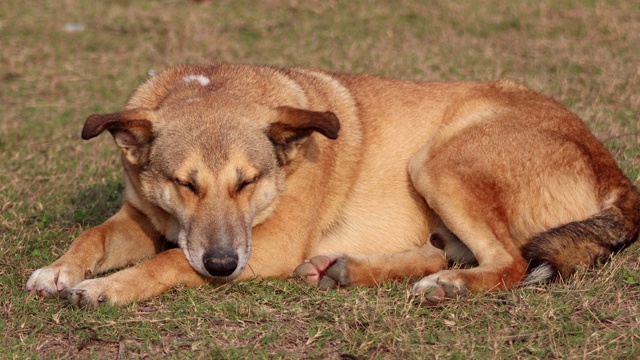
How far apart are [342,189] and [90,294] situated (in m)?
1.78

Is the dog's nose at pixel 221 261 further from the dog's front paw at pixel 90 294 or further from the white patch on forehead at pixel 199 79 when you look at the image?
the white patch on forehead at pixel 199 79

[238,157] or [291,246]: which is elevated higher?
[238,157]

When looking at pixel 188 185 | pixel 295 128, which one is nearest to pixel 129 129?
pixel 188 185

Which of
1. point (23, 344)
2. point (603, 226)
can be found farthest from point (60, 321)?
point (603, 226)

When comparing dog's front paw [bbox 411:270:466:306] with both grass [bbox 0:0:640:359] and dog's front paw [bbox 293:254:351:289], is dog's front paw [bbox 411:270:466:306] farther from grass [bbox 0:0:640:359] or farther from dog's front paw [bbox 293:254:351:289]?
dog's front paw [bbox 293:254:351:289]

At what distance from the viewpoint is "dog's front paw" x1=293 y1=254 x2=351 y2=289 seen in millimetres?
4867

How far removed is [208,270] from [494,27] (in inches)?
281

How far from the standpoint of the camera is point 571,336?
411 centimetres

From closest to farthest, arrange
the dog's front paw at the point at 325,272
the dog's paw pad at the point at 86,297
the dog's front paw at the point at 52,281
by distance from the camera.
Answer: the dog's paw pad at the point at 86,297
the dog's front paw at the point at 52,281
the dog's front paw at the point at 325,272

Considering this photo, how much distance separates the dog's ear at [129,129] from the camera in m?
4.49

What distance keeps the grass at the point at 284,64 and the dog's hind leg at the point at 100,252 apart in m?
0.14

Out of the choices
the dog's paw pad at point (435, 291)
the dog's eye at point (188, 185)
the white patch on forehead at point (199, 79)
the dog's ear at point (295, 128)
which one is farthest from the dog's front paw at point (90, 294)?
the dog's paw pad at point (435, 291)

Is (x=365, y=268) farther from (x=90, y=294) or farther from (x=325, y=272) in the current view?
(x=90, y=294)

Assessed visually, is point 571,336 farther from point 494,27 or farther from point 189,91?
point 494,27
